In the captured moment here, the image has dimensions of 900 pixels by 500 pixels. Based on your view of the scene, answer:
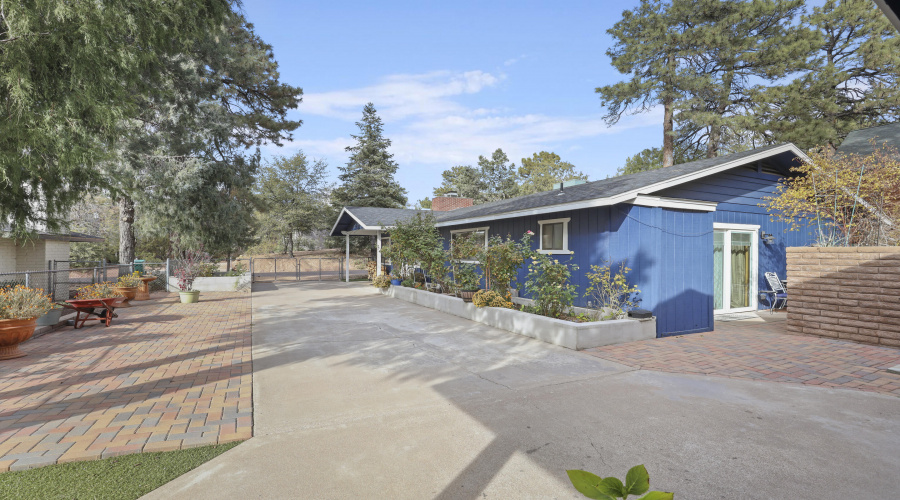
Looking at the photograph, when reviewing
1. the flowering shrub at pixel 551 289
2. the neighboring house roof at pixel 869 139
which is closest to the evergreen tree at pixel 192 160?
the flowering shrub at pixel 551 289

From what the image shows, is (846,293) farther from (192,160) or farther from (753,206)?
(192,160)

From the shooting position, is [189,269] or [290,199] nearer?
[189,269]

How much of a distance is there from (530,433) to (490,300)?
532cm

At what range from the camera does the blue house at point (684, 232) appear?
7.57 metres

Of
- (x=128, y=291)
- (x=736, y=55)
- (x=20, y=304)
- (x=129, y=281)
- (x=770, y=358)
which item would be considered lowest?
(x=770, y=358)

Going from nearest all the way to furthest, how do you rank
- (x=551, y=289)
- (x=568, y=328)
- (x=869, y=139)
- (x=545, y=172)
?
(x=568, y=328) < (x=551, y=289) < (x=869, y=139) < (x=545, y=172)

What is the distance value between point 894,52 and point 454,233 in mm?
18522

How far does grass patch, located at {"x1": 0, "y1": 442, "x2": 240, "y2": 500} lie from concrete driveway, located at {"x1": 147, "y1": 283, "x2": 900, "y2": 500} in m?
0.15

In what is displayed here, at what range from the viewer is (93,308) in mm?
8195

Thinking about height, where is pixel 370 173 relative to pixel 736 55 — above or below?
below

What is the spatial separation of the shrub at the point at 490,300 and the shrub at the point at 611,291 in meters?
1.66

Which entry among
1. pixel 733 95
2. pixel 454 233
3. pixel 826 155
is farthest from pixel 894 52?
pixel 454 233

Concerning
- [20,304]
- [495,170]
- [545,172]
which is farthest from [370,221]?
[495,170]

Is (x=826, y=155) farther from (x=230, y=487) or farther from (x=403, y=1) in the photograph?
(x=230, y=487)
